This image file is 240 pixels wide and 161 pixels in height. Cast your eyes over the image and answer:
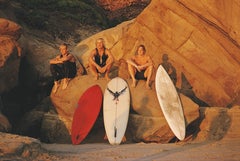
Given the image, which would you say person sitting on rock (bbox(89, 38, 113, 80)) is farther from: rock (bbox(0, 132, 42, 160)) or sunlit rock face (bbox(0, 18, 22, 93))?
rock (bbox(0, 132, 42, 160))

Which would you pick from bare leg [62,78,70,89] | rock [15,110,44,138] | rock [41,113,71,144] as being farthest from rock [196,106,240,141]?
rock [15,110,44,138]

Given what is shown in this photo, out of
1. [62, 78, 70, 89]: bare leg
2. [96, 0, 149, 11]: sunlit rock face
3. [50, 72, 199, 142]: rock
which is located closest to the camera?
[50, 72, 199, 142]: rock

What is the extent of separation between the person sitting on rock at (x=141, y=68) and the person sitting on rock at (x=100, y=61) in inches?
20.2

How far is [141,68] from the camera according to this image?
10445 mm

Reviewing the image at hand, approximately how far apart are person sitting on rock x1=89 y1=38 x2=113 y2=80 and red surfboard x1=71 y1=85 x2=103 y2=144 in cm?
39

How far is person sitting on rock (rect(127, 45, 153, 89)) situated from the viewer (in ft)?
34.1

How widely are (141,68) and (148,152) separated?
266 centimetres

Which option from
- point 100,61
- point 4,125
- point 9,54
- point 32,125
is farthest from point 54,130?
point 9,54

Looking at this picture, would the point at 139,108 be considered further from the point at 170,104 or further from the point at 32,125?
the point at 32,125

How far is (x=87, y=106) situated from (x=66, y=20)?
396 inches

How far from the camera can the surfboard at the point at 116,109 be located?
385 inches

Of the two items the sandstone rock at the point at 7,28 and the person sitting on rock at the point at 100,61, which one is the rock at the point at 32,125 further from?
the sandstone rock at the point at 7,28

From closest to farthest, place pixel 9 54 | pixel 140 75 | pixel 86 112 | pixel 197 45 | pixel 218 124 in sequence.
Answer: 1. pixel 218 124
2. pixel 86 112
3. pixel 140 75
4. pixel 9 54
5. pixel 197 45

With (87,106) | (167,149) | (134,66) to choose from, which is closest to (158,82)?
(134,66)
